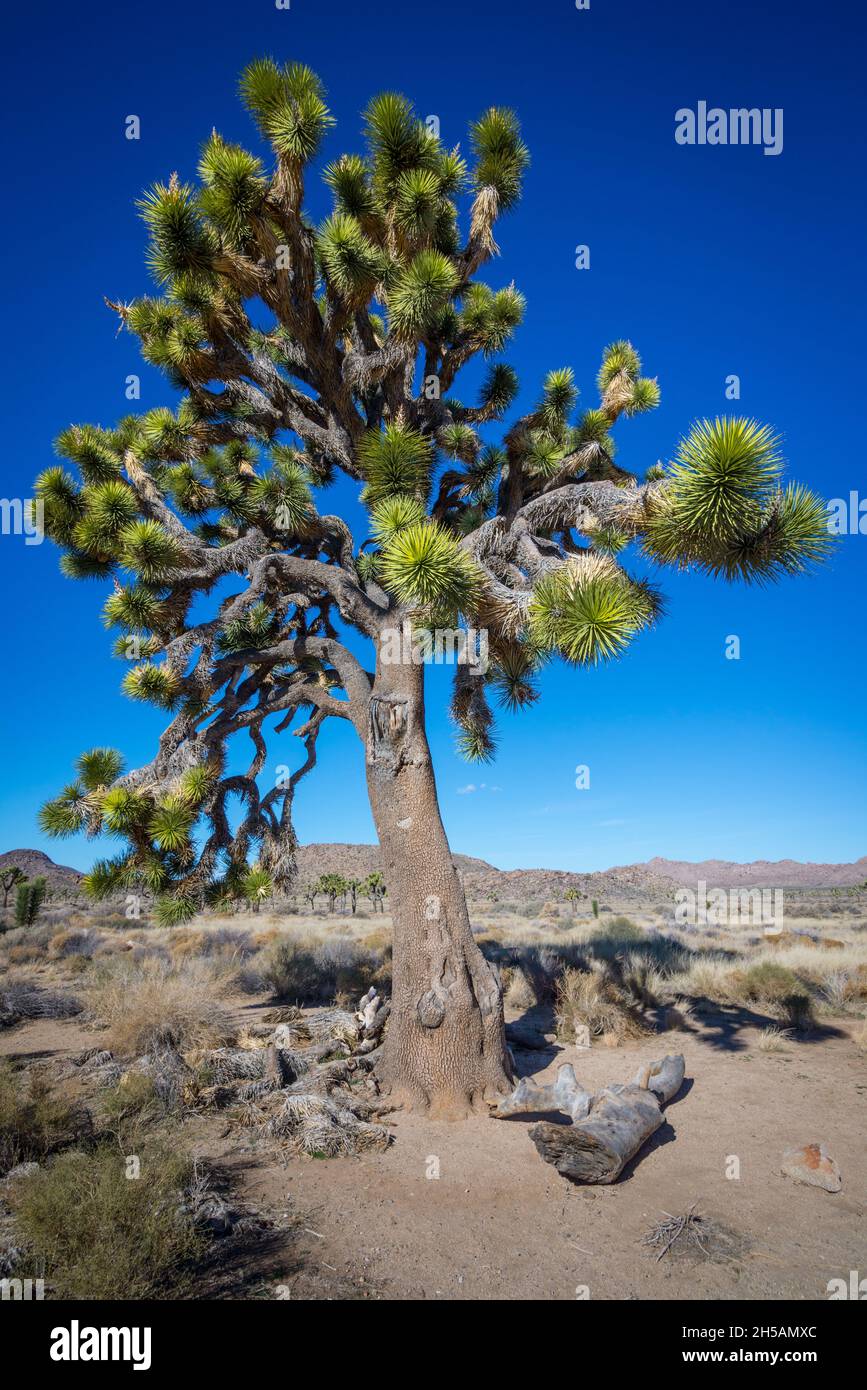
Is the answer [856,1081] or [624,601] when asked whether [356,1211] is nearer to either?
[624,601]

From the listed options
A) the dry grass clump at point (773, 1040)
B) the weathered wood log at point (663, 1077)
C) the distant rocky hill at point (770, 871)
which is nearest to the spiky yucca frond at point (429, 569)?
the weathered wood log at point (663, 1077)

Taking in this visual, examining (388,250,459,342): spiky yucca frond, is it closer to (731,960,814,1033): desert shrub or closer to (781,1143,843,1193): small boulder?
(781,1143,843,1193): small boulder

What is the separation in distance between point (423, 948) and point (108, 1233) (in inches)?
136

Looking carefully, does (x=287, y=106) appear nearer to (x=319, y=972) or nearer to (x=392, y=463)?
(x=392, y=463)

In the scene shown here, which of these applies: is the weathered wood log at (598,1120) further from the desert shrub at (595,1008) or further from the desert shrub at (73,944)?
the desert shrub at (73,944)

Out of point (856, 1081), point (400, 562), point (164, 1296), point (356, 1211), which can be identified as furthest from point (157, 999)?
point (856, 1081)

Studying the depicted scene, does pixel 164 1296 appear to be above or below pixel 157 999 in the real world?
above

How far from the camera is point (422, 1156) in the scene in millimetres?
5160

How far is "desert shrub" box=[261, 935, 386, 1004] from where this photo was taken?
11.2m

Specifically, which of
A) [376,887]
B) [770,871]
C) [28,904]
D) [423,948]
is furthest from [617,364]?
[770,871]

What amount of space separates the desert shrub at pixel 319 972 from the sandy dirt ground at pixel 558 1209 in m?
5.42

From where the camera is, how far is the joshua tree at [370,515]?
5.43m

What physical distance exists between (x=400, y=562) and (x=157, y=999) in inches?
253
